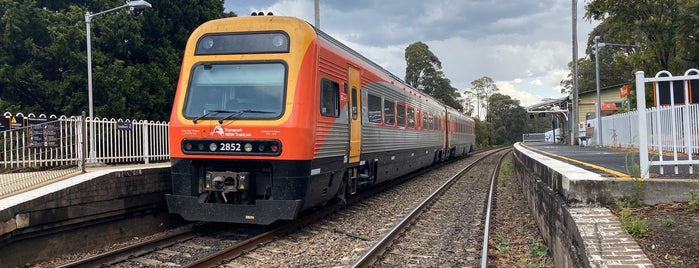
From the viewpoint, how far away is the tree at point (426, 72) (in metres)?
62.4

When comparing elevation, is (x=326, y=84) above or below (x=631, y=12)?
below

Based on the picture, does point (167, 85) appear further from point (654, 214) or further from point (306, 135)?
point (654, 214)

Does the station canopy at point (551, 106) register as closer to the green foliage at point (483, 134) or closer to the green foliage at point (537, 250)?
the green foliage at point (483, 134)

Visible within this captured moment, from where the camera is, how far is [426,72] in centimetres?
6309

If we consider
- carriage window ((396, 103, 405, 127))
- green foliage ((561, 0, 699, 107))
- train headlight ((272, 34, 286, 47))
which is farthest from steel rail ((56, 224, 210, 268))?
green foliage ((561, 0, 699, 107))

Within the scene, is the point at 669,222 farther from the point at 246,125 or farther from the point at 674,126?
the point at 246,125

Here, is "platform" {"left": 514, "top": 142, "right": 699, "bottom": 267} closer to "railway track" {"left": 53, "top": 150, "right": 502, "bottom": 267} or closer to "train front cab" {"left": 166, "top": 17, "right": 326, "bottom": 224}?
"railway track" {"left": 53, "top": 150, "right": 502, "bottom": 267}

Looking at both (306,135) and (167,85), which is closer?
(306,135)

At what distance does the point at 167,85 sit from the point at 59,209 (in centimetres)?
1494

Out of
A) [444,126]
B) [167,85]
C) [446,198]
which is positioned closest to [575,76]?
[444,126]

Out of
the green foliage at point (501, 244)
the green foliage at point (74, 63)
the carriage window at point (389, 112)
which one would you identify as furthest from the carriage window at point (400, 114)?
the green foliage at point (74, 63)

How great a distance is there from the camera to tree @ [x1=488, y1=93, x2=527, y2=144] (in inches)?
3585

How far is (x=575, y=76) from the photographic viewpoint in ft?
90.5

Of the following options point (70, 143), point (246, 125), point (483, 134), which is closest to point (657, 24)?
point (246, 125)
